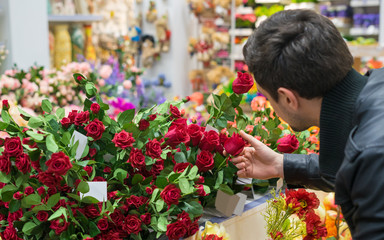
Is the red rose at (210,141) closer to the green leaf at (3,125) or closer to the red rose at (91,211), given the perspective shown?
the red rose at (91,211)

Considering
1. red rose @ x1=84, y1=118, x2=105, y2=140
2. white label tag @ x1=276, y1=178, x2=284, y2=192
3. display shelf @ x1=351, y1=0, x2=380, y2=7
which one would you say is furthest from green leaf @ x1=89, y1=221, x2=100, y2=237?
display shelf @ x1=351, y1=0, x2=380, y2=7

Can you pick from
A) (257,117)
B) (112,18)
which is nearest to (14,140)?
(257,117)

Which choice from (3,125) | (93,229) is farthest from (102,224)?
(3,125)

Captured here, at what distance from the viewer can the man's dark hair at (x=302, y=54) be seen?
3.48 feet

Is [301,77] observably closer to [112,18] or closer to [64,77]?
[64,77]

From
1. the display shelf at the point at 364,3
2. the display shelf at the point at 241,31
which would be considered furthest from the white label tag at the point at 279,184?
the display shelf at the point at 241,31

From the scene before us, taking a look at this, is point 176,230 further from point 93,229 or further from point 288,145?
point 288,145

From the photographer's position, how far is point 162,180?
122 centimetres

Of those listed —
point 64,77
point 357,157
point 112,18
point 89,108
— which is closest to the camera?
point 357,157

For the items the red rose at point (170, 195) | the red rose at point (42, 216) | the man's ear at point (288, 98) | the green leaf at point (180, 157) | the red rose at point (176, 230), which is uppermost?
the man's ear at point (288, 98)

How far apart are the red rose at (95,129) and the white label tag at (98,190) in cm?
12

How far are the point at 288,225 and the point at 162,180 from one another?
411mm

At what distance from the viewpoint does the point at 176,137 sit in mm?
1305

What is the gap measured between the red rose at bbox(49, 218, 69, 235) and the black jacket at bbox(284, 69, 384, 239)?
0.59 meters
